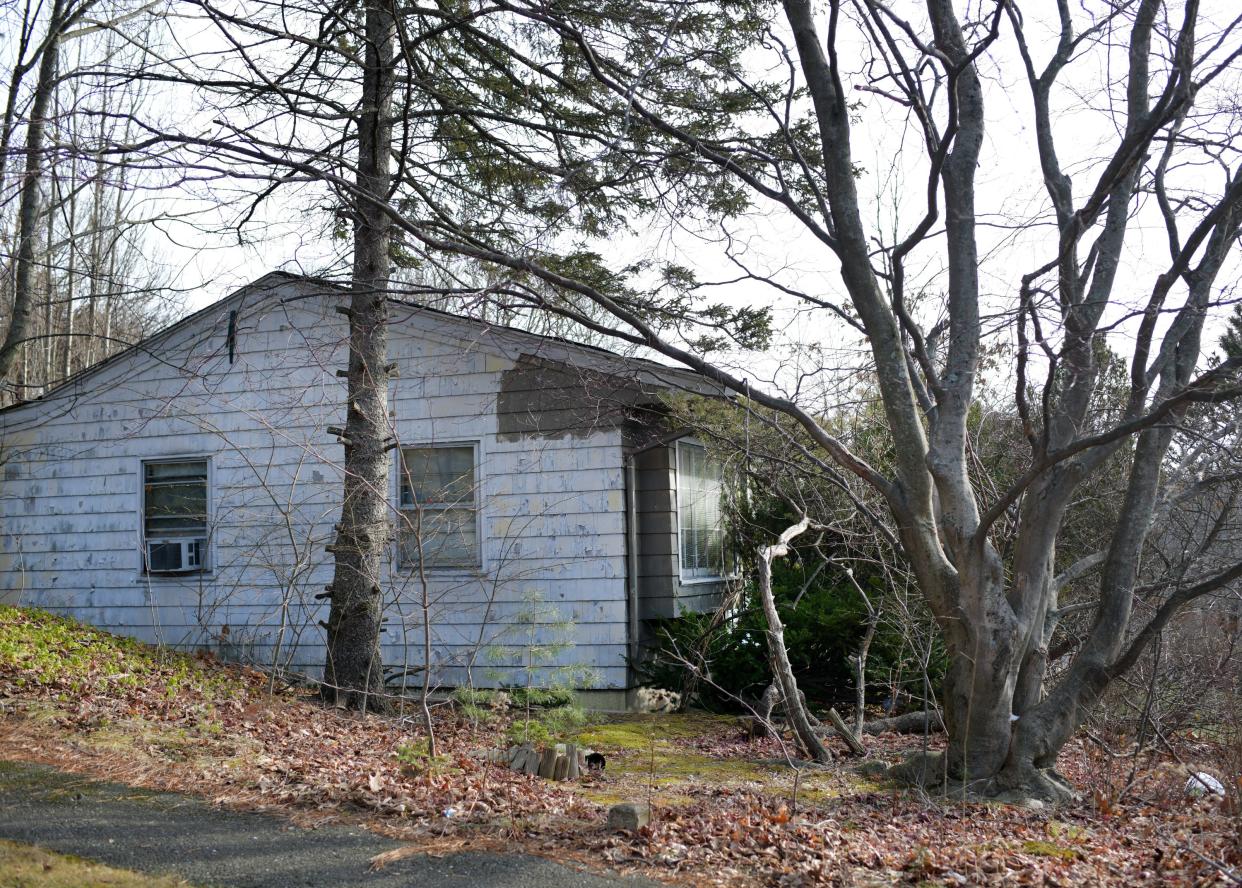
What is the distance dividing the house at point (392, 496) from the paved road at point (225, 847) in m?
3.69

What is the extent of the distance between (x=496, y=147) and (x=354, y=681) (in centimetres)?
557

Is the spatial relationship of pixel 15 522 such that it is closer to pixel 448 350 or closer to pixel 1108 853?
pixel 448 350

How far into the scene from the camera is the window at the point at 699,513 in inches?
487

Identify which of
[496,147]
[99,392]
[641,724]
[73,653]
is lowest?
[641,724]

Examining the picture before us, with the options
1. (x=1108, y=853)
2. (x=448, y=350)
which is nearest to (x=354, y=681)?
(x=448, y=350)

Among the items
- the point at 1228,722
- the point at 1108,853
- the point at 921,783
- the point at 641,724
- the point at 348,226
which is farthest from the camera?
the point at 348,226

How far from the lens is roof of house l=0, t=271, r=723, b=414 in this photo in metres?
8.82

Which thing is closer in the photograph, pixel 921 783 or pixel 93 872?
pixel 93 872

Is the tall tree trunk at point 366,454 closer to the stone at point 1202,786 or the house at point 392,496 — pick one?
the house at point 392,496

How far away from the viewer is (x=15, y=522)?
528 inches

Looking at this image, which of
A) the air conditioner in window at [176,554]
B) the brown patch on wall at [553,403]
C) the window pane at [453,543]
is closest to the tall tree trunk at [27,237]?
the air conditioner in window at [176,554]

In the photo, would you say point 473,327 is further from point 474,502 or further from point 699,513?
point 699,513

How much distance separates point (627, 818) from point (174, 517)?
29.5 feet

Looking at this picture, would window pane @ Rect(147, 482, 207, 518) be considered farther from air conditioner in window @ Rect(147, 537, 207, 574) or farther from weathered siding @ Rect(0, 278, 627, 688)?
air conditioner in window @ Rect(147, 537, 207, 574)
